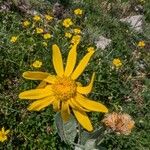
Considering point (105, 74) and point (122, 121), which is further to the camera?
point (105, 74)

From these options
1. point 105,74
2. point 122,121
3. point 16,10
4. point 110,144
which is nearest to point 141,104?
point 105,74

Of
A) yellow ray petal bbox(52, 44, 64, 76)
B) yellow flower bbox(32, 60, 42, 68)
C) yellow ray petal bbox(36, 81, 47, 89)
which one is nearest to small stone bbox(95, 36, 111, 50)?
yellow flower bbox(32, 60, 42, 68)

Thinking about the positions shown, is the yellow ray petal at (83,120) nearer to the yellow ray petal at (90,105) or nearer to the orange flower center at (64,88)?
the yellow ray petal at (90,105)

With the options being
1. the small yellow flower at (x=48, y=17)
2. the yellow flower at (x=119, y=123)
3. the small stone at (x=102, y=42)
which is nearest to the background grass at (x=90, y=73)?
the small stone at (x=102, y=42)

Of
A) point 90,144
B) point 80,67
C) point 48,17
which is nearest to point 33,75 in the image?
point 80,67

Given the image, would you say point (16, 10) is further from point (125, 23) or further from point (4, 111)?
point (4, 111)
